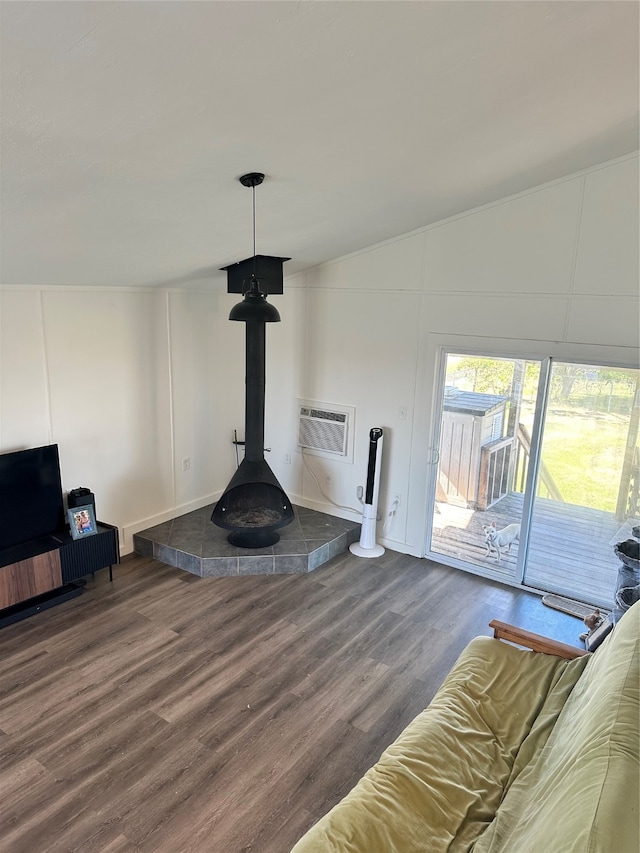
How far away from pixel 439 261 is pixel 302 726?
342 cm

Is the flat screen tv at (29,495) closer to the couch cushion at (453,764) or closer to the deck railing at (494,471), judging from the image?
the couch cushion at (453,764)

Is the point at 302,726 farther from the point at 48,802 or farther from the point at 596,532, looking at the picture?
the point at 596,532

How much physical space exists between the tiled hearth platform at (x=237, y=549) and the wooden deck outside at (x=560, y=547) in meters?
1.12

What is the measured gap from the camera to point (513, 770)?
2207mm

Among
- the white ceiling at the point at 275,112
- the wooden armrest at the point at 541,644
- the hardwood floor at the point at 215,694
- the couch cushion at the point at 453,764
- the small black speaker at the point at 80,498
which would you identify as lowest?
the hardwood floor at the point at 215,694

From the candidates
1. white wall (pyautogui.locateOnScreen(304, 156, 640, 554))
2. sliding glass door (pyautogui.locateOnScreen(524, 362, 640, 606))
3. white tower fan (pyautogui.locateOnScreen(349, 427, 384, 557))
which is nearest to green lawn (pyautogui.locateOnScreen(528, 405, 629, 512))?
sliding glass door (pyautogui.locateOnScreen(524, 362, 640, 606))

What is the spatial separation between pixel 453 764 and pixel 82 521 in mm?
3037

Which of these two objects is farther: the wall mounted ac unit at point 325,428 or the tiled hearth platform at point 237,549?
the wall mounted ac unit at point 325,428

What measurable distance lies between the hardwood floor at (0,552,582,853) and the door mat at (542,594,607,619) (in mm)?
100

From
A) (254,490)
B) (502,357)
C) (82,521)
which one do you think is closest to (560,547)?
(502,357)

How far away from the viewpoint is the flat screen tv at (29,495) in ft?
12.7

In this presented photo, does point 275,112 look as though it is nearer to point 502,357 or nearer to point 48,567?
point 502,357

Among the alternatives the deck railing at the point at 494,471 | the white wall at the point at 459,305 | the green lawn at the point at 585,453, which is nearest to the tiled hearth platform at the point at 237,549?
the white wall at the point at 459,305

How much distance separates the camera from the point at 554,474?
4324 millimetres
